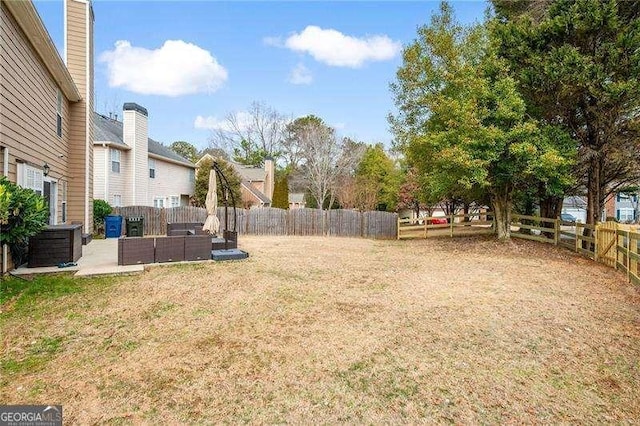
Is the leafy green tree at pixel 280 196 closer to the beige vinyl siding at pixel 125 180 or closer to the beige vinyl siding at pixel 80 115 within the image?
the beige vinyl siding at pixel 125 180

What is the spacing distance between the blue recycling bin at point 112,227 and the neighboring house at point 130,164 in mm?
3415

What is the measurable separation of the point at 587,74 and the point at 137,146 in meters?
19.7

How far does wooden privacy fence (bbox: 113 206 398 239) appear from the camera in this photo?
18.0m

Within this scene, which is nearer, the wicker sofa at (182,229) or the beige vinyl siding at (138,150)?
the wicker sofa at (182,229)

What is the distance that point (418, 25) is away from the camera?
14.3 metres

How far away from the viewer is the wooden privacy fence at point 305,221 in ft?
59.0

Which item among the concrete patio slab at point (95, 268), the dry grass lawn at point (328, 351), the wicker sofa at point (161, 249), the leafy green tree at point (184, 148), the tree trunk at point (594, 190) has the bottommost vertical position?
the dry grass lawn at point (328, 351)

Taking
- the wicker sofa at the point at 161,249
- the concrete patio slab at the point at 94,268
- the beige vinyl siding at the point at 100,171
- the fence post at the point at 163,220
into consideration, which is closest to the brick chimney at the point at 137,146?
the beige vinyl siding at the point at 100,171

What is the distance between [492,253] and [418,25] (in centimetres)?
967

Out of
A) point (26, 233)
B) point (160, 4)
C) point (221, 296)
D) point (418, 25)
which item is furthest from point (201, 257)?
point (418, 25)

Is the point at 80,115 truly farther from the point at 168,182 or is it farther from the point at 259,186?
the point at 259,186

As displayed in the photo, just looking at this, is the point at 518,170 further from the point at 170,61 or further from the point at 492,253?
the point at 170,61

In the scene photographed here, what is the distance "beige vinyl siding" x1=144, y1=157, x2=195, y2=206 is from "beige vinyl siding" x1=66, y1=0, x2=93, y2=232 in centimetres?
822

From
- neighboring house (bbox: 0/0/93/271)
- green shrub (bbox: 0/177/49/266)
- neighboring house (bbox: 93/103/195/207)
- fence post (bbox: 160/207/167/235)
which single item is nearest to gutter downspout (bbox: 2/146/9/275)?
neighboring house (bbox: 0/0/93/271)
